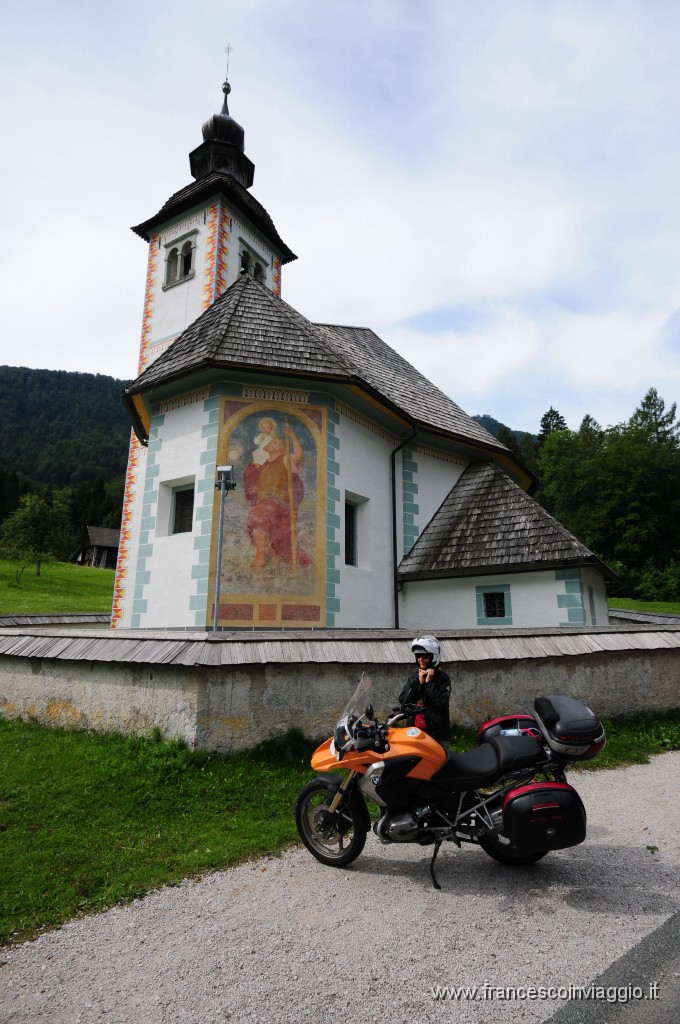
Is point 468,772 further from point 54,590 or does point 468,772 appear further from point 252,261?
point 54,590

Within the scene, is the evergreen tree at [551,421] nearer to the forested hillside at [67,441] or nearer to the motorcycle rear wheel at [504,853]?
the forested hillside at [67,441]

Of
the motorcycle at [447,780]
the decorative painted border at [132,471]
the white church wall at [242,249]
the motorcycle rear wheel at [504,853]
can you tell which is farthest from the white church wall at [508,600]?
the white church wall at [242,249]

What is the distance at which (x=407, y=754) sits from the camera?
13.1ft

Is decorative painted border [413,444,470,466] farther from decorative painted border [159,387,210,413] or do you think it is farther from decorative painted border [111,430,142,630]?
decorative painted border [111,430,142,630]

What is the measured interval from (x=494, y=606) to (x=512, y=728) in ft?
27.3

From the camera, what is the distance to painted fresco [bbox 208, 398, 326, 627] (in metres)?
10.1

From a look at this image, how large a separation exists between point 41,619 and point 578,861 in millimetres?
12572

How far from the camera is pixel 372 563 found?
12367 millimetres

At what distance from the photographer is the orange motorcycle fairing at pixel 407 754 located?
13.0ft

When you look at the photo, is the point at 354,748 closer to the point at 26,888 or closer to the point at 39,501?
the point at 26,888

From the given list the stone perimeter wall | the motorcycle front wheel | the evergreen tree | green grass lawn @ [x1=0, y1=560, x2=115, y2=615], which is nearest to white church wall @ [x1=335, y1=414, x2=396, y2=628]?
the stone perimeter wall

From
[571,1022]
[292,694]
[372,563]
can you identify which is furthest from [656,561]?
[571,1022]

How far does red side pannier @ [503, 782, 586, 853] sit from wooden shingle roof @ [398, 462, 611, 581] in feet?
25.8

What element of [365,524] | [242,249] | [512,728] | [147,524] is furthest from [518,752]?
[242,249]
